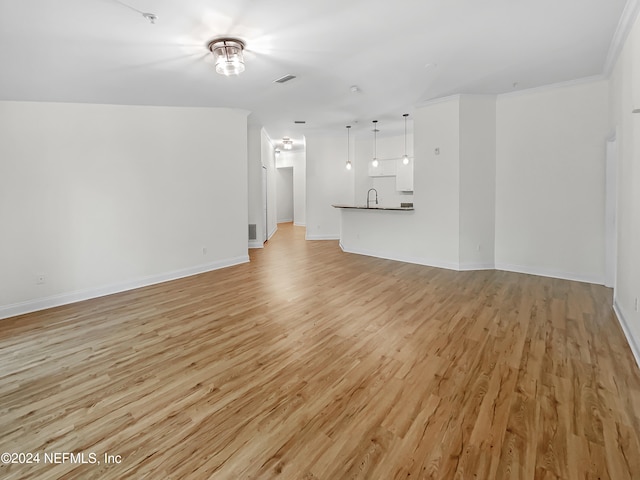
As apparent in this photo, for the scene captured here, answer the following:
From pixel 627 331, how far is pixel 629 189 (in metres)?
1.28

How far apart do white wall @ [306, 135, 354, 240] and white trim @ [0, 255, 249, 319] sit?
148 inches

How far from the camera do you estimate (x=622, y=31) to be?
2973mm

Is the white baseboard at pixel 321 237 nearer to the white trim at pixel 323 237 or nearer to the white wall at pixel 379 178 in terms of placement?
the white trim at pixel 323 237

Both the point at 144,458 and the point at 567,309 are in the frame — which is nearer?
the point at 144,458

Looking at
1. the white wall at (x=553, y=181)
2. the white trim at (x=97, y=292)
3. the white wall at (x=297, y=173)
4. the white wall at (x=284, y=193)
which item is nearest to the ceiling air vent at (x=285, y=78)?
the white trim at (x=97, y=292)

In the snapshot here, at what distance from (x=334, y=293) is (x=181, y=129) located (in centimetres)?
359

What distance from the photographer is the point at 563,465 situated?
1.50 meters

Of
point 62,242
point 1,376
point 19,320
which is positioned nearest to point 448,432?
point 1,376

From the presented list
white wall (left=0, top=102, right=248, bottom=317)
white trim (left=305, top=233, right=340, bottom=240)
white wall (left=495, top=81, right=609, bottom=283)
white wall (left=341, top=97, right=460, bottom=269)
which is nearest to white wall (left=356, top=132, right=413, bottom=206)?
white trim (left=305, top=233, right=340, bottom=240)

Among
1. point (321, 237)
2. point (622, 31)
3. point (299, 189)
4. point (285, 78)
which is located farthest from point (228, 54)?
point (299, 189)

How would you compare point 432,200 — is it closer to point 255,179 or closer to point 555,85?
point 555,85

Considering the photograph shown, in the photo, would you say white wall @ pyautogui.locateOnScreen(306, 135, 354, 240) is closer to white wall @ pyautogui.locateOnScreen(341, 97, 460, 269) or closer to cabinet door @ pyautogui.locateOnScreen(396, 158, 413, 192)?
cabinet door @ pyautogui.locateOnScreen(396, 158, 413, 192)

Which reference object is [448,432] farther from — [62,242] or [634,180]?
[62,242]

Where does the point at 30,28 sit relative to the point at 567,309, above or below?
above
